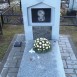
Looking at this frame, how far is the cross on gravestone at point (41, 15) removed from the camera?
21.0 ft

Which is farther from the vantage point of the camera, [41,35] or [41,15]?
[41,35]

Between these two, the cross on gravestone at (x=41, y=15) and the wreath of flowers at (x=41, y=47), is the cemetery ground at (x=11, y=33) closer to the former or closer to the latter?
the cross on gravestone at (x=41, y=15)

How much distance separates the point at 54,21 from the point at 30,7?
3.70ft

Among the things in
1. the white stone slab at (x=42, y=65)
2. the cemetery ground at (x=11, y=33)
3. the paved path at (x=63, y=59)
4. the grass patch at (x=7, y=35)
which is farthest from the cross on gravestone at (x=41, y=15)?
the cemetery ground at (x=11, y=33)

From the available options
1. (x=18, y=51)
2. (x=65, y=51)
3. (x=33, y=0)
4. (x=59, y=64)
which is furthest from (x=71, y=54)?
(x=33, y=0)

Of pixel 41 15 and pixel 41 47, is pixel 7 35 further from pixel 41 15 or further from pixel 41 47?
pixel 41 47

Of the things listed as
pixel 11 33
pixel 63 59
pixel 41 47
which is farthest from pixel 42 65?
pixel 11 33

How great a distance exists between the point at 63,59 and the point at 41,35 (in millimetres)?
1413

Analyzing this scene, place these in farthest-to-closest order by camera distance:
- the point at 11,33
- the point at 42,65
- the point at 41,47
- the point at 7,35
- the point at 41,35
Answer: the point at 11,33 → the point at 7,35 → the point at 41,35 → the point at 41,47 → the point at 42,65

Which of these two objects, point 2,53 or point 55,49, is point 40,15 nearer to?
point 55,49

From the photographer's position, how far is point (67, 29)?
1016 centimetres

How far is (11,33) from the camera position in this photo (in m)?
9.81

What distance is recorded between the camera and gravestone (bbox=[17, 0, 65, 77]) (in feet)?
16.9

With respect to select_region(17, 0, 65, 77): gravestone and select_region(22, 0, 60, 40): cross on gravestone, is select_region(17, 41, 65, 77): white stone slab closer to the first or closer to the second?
select_region(17, 0, 65, 77): gravestone
